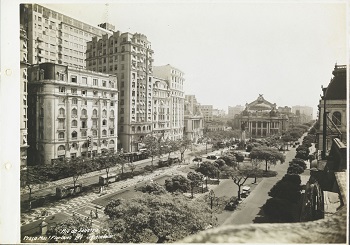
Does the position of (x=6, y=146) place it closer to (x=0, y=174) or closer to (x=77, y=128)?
(x=0, y=174)

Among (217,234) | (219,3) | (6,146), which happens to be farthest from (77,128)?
(217,234)

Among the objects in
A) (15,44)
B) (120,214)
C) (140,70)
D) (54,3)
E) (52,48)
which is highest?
(52,48)

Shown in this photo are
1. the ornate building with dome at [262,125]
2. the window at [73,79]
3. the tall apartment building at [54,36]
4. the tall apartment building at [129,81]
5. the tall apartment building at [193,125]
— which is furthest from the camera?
the tall apartment building at [54,36]

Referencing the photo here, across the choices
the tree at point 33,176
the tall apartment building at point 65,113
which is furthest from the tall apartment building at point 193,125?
the tree at point 33,176

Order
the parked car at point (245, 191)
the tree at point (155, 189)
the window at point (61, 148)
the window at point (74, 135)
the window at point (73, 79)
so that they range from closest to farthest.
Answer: the tree at point (155, 189) < the parked car at point (245, 191) < the window at point (61, 148) < the window at point (74, 135) < the window at point (73, 79)

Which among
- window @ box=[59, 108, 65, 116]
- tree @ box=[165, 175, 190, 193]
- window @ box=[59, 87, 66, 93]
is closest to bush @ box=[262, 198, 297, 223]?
tree @ box=[165, 175, 190, 193]

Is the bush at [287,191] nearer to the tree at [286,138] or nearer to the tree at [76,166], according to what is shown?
the tree at [286,138]
